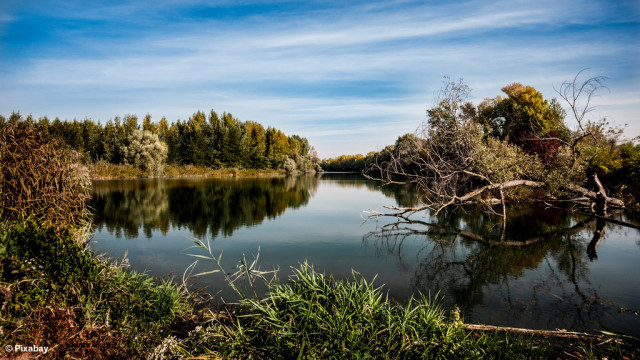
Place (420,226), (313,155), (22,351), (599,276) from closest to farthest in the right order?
(22,351)
(599,276)
(420,226)
(313,155)

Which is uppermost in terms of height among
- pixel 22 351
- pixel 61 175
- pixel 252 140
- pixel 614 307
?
pixel 252 140

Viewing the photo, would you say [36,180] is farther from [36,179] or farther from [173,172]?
[173,172]

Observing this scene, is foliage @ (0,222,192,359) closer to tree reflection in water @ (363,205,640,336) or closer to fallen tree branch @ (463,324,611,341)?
fallen tree branch @ (463,324,611,341)

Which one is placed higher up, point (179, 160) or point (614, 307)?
point (179, 160)

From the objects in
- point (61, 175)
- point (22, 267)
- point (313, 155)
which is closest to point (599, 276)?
point (22, 267)

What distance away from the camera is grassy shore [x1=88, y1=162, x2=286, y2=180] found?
116ft

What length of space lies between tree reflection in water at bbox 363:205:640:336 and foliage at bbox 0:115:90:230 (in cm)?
728

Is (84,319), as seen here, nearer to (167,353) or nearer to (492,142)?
(167,353)

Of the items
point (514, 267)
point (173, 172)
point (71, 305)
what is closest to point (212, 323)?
point (71, 305)

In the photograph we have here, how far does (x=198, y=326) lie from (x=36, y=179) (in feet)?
17.3

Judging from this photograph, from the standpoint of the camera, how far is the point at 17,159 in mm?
6156

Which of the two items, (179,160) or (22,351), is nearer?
(22,351)

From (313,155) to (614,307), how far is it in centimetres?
7607

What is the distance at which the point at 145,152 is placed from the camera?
129ft
